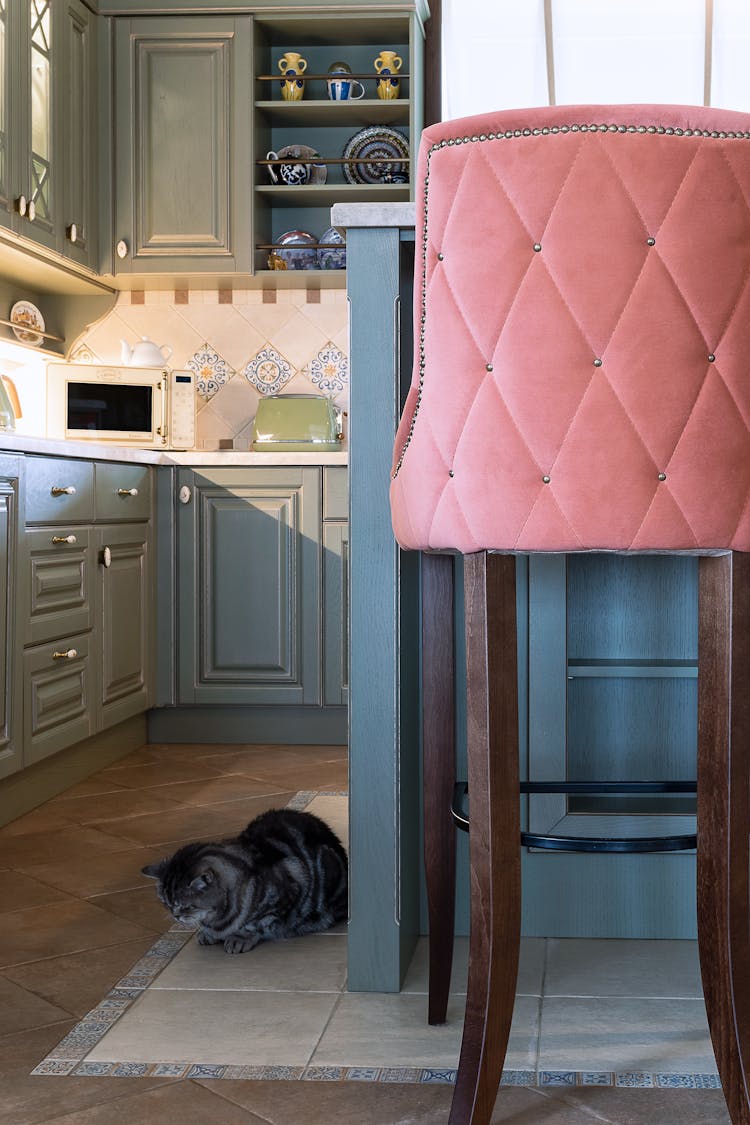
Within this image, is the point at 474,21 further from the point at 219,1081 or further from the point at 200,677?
the point at 219,1081

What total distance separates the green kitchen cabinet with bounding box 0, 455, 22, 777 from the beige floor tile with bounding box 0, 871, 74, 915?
0.41m

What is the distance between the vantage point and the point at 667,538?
3.94 feet

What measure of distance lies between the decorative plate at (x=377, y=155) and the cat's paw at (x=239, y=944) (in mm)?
2924

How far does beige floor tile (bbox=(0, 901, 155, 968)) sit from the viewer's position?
191 centimetres

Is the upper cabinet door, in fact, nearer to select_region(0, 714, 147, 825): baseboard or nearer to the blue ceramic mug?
the blue ceramic mug

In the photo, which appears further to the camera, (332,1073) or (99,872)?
(99,872)

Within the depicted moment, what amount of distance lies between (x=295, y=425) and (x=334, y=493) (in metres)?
0.40

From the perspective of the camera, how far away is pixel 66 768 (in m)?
3.16

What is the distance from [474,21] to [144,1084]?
144 inches

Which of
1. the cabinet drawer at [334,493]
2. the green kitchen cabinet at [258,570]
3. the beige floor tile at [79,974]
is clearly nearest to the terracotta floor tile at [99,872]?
the beige floor tile at [79,974]

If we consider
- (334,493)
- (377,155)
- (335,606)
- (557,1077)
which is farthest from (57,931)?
(377,155)

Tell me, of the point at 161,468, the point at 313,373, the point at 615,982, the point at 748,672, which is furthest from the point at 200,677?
the point at 748,672

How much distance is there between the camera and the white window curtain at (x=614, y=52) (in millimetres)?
3943

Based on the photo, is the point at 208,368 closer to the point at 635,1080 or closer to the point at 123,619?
the point at 123,619
